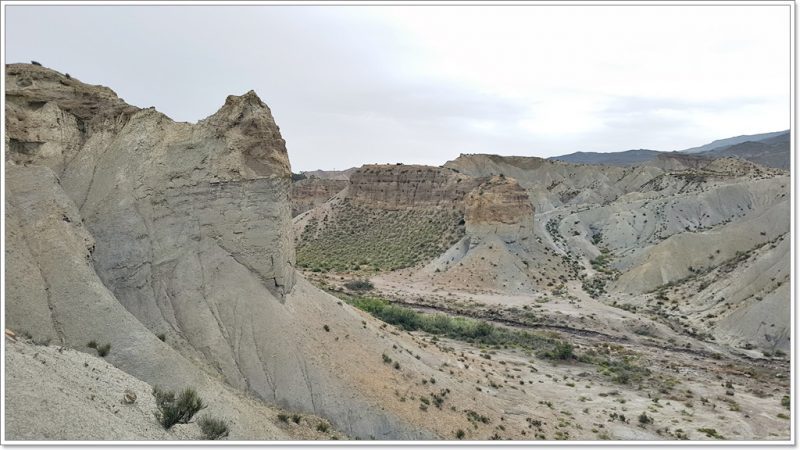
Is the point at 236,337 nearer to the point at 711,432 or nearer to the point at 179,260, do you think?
the point at 179,260

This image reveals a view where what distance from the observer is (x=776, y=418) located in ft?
76.4

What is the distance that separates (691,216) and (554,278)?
3400 cm

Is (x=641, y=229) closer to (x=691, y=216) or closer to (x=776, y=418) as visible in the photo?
(x=691, y=216)

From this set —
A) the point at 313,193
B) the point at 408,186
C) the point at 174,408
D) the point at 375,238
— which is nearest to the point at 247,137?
the point at 174,408

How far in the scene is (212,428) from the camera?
10.6 meters

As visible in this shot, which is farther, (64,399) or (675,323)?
(675,323)

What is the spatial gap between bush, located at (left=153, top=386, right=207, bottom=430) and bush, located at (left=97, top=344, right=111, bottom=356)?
8.49 feet

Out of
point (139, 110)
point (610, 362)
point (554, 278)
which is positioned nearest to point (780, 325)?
point (610, 362)

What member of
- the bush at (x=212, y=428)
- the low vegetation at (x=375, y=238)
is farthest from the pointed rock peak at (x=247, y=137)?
the low vegetation at (x=375, y=238)

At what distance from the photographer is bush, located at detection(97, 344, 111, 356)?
12383mm

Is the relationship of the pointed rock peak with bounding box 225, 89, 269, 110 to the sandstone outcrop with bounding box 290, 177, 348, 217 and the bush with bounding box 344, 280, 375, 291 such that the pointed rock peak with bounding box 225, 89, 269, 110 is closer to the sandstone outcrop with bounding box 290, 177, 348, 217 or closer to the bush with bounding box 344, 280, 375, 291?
the bush with bounding box 344, 280, 375, 291

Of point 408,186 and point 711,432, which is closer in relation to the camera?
point 711,432

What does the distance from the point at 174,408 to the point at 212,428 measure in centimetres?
95

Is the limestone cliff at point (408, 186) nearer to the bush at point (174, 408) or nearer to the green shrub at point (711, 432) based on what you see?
the green shrub at point (711, 432)
